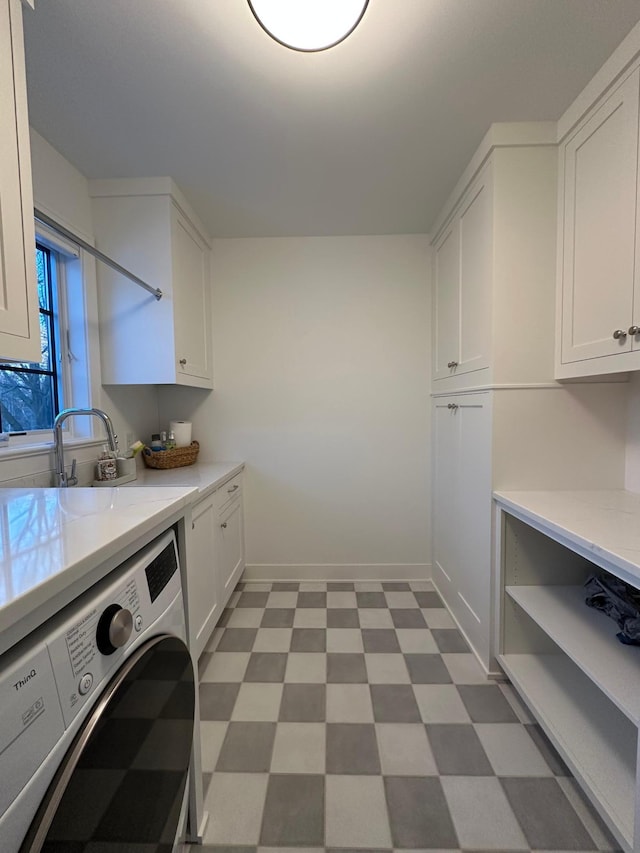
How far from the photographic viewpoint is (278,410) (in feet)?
8.38

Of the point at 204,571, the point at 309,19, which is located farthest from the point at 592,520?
the point at 309,19

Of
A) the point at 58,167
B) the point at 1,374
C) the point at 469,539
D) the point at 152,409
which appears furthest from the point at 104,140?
the point at 469,539

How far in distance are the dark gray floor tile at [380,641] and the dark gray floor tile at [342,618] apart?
0.29 ft

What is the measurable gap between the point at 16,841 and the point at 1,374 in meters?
1.55

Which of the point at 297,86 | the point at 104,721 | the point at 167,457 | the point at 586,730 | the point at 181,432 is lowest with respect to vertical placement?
the point at 586,730

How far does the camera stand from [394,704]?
4.89ft

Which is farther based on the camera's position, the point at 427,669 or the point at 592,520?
the point at 427,669

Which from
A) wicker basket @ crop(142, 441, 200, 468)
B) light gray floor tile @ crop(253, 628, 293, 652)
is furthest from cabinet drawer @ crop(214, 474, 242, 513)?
light gray floor tile @ crop(253, 628, 293, 652)

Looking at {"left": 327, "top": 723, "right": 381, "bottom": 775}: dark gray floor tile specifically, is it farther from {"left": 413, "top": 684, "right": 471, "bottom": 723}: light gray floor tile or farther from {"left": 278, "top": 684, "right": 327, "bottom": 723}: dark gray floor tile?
{"left": 413, "top": 684, "right": 471, "bottom": 723}: light gray floor tile

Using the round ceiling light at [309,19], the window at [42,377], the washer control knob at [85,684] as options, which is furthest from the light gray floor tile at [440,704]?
the round ceiling light at [309,19]

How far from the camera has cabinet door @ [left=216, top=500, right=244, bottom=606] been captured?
1.98 metres

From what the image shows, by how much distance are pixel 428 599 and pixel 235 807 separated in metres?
1.50

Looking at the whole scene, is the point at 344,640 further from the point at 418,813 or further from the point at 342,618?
the point at 418,813

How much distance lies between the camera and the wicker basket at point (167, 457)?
2.18 meters
